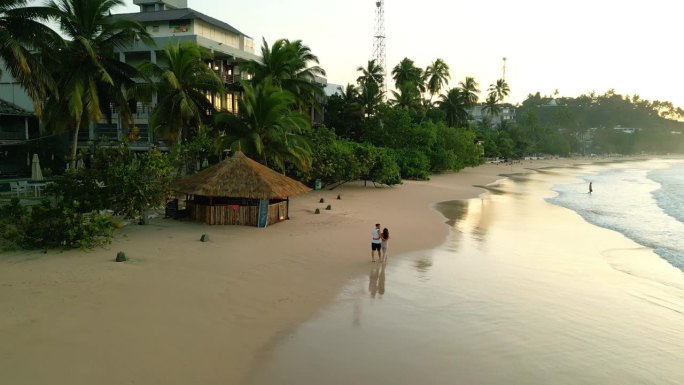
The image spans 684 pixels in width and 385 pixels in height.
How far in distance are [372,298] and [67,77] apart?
17748mm

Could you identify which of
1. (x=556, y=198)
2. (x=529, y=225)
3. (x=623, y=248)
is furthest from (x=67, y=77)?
(x=556, y=198)

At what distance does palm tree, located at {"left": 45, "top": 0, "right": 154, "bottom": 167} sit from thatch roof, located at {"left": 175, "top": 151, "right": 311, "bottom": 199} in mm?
5407

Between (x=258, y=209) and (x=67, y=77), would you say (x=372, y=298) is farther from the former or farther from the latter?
(x=67, y=77)

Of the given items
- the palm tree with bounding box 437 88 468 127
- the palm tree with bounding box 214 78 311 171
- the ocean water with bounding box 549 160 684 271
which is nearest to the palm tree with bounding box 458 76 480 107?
the palm tree with bounding box 437 88 468 127

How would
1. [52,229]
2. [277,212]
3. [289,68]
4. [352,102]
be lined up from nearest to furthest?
[52,229], [277,212], [289,68], [352,102]

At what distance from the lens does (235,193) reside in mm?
19141

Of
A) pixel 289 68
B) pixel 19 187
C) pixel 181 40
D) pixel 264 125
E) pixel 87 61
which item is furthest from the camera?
pixel 181 40

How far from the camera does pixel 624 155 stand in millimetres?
145750

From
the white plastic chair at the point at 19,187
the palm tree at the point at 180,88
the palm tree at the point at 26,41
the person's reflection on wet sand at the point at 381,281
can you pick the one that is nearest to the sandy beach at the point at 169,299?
the person's reflection on wet sand at the point at 381,281

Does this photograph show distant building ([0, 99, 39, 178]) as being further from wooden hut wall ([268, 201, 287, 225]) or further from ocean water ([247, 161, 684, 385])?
ocean water ([247, 161, 684, 385])

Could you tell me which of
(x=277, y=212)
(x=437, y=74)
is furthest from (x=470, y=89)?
(x=277, y=212)

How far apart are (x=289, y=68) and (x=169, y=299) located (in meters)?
23.9

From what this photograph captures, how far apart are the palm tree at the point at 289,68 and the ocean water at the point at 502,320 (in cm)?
1697

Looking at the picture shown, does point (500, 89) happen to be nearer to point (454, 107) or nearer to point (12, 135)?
point (454, 107)
